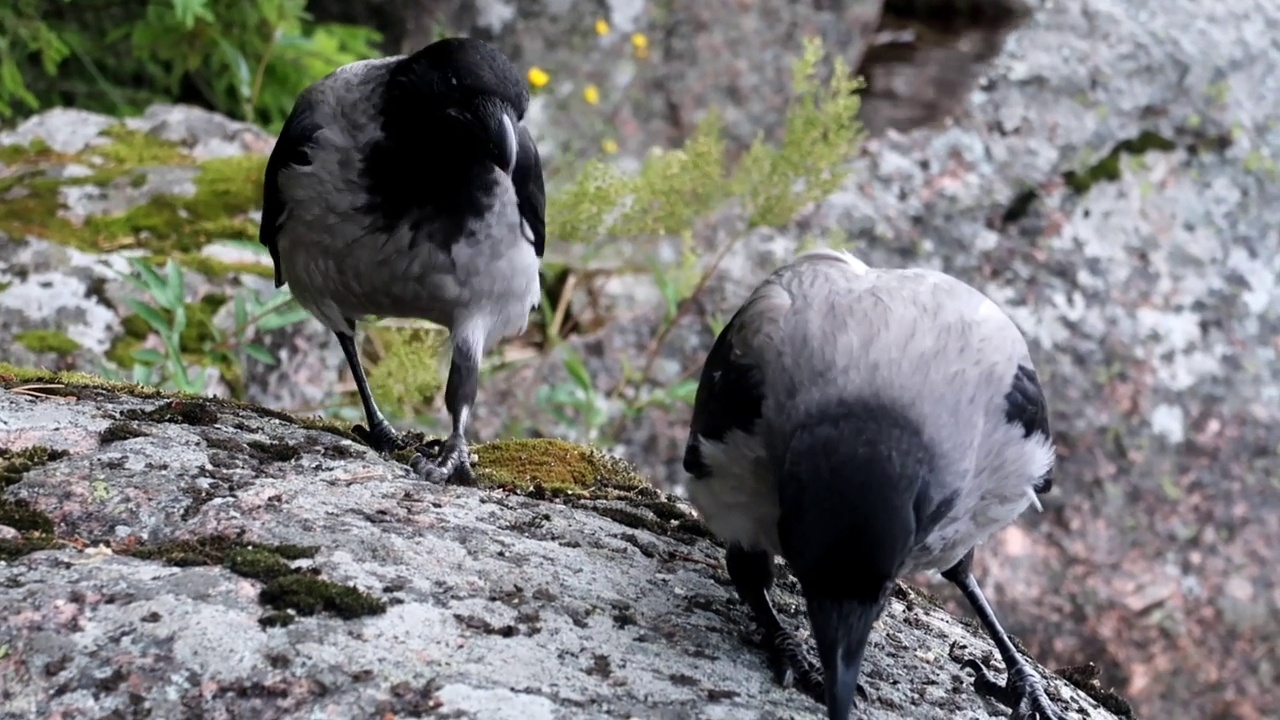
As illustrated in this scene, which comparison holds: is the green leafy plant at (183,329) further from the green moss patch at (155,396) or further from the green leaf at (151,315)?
the green moss patch at (155,396)

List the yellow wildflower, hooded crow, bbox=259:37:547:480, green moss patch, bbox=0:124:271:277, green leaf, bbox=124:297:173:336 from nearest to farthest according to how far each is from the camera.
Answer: hooded crow, bbox=259:37:547:480 < green leaf, bbox=124:297:173:336 < green moss patch, bbox=0:124:271:277 < the yellow wildflower

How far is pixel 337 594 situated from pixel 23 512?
0.74 m

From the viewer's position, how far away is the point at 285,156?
13.7ft

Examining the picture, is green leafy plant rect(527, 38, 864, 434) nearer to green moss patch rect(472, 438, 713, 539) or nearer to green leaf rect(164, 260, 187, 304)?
green moss patch rect(472, 438, 713, 539)

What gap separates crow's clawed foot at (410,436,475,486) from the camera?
365cm

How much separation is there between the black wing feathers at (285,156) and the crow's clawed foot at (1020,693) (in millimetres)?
2602

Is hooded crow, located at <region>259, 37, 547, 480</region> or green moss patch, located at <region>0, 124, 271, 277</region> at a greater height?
hooded crow, located at <region>259, 37, 547, 480</region>

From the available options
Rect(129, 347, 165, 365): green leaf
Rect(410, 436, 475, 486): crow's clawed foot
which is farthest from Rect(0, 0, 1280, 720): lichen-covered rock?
Rect(410, 436, 475, 486): crow's clawed foot

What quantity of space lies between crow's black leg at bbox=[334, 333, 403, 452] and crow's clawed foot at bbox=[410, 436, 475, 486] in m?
0.22

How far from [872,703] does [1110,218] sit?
219 inches

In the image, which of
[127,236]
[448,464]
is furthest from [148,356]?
[448,464]

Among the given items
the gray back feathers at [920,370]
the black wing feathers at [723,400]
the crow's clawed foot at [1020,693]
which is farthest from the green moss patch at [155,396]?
the crow's clawed foot at [1020,693]

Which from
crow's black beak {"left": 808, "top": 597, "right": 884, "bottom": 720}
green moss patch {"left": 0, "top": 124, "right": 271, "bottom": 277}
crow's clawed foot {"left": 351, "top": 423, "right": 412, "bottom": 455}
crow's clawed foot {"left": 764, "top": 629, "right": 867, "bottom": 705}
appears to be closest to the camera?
crow's black beak {"left": 808, "top": 597, "right": 884, "bottom": 720}


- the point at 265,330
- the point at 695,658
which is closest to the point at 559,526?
the point at 695,658
